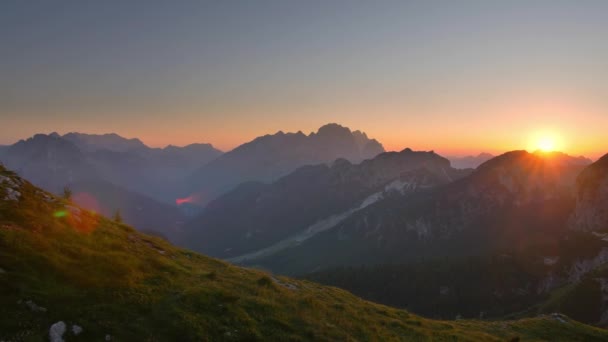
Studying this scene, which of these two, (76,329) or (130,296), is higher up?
(130,296)

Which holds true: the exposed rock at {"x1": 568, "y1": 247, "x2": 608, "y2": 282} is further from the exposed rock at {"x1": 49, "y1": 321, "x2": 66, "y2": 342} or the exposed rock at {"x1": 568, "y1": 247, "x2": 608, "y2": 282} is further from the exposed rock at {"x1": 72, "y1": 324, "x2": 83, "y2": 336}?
the exposed rock at {"x1": 49, "y1": 321, "x2": 66, "y2": 342}

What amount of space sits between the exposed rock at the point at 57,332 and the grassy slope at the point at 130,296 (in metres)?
0.31

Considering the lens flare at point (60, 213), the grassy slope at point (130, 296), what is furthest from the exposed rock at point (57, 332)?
the lens flare at point (60, 213)

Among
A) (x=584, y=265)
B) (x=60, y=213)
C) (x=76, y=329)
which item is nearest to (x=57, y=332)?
(x=76, y=329)

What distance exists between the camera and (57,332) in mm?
15164

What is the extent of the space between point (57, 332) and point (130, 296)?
4.75m

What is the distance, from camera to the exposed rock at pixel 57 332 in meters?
14.9

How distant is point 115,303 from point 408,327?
23.5m

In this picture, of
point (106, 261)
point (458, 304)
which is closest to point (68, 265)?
point (106, 261)

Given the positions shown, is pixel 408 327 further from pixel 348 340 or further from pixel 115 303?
pixel 115 303

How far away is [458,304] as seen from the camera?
198 metres

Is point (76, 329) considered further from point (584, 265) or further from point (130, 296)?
point (584, 265)

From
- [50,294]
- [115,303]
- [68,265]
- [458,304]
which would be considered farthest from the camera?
[458,304]

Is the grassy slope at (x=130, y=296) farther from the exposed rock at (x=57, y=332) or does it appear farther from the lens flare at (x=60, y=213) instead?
the lens flare at (x=60, y=213)
